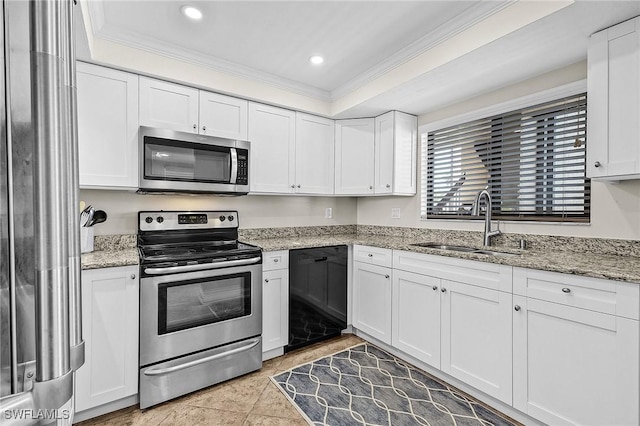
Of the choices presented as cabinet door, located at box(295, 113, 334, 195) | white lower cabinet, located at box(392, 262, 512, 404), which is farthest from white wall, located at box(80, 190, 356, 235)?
white lower cabinet, located at box(392, 262, 512, 404)

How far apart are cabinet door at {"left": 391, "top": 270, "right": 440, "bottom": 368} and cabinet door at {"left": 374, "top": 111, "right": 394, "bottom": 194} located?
91 cm

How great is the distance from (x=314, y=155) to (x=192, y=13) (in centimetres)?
155

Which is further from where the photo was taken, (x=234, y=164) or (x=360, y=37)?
(x=234, y=164)

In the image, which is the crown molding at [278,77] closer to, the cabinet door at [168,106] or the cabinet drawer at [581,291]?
the cabinet door at [168,106]

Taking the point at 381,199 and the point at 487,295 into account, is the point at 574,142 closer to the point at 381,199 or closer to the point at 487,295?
the point at 487,295

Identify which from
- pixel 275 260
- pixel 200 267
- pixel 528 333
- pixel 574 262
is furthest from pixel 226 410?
pixel 574 262

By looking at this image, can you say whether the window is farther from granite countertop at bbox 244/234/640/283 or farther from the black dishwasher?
the black dishwasher

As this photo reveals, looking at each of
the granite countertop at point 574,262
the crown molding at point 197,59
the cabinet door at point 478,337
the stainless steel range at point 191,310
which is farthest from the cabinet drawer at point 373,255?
the crown molding at point 197,59

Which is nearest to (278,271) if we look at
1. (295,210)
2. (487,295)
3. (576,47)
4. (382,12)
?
(295,210)

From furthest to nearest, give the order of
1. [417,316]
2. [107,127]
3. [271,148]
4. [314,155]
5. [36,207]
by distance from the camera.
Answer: [314,155] → [271,148] → [417,316] → [107,127] → [36,207]

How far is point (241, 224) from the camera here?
3.01m

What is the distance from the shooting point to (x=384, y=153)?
3068mm

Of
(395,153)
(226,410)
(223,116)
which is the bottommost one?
(226,410)

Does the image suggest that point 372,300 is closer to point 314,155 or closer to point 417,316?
point 417,316
